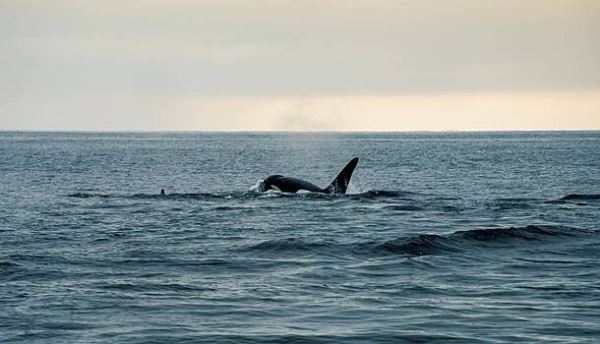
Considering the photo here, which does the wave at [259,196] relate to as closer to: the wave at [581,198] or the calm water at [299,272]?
the calm water at [299,272]

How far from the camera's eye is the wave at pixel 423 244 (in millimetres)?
28688

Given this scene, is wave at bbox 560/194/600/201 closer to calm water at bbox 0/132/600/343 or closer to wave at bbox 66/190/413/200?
calm water at bbox 0/132/600/343

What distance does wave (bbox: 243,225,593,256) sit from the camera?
28.7 meters

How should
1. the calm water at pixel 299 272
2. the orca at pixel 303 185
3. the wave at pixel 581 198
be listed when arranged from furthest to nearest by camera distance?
the orca at pixel 303 185 < the wave at pixel 581 198 < the calm water at pixel 299 272

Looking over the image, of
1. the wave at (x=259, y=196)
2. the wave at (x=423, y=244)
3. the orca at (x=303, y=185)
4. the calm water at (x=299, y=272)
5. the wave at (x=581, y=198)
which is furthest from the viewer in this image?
the orca at (x=303, y=185)

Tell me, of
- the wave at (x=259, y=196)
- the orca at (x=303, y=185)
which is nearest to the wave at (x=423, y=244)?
the wave at (x=259, y=196)

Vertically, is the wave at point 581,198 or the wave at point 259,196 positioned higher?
the wave at point 259,196

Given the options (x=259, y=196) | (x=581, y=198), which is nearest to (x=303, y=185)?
(x=259, y=196)

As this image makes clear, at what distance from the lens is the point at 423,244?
29641mm

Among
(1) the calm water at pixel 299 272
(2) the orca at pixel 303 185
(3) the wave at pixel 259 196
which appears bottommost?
(1) the calm water at pixel 299 272

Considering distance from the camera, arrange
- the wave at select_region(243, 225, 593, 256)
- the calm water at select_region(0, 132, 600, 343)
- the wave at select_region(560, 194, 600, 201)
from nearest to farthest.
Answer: the calm water at select_region(0, 132, 600, 343), the wave at select_region(243, 225, 593, 256), the wave at select_region(560, 194, 600, 201)

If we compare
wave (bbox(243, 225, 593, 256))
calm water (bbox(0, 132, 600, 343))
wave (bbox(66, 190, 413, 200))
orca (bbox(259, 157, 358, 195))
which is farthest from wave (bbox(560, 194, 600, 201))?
wave (bbox(243, 225, 593, 256))

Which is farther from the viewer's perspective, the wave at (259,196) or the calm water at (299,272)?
the wave at (259,196)

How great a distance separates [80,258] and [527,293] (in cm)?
1127
